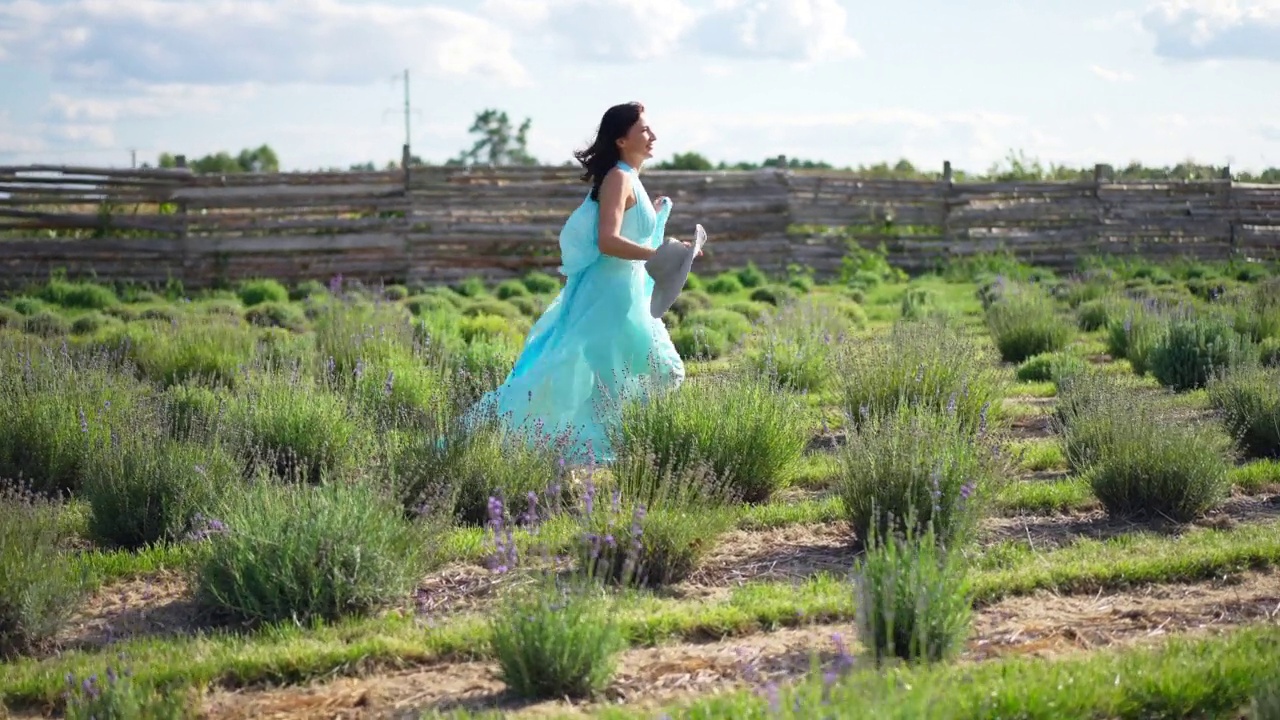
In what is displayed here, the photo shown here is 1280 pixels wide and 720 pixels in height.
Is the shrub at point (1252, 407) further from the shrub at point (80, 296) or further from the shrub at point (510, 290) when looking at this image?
the shrub at point (80, 296)

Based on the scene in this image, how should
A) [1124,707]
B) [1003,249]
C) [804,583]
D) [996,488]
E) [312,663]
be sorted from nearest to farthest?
1. [1124,707]
2. [312,663]
3. [804,583]
4. [996,488]
5. [1003,249]

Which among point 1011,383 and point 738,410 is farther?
point 1011,383

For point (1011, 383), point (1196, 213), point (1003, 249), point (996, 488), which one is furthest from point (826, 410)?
point (1196, 213)

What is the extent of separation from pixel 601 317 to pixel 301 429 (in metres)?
1.63

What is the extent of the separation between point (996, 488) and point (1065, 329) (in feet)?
20.2

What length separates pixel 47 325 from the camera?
1257 centimetres

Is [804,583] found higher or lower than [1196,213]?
lower

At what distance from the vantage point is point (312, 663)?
14.0 ft

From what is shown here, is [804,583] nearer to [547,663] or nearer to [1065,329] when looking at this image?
[547,663]

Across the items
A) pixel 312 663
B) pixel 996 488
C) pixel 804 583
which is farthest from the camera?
pixel 996 488

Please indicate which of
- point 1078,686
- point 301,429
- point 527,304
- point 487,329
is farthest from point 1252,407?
point 527,304

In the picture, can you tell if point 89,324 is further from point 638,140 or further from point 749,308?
point 638,140

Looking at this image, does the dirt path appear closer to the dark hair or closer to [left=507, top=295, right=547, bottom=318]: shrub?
the dark hair

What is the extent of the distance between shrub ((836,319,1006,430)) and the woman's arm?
141 cm
